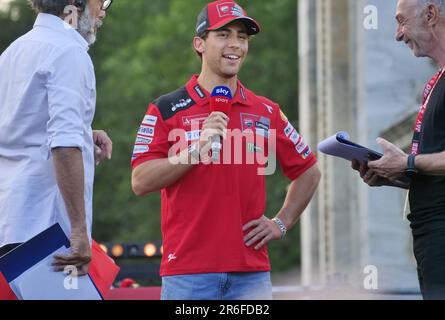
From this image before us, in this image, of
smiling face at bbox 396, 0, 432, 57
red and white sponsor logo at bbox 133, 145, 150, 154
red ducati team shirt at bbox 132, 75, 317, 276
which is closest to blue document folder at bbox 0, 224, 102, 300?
red ducati team shirt at bbox 132, 75, 317, 276

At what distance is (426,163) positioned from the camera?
6.01 metres

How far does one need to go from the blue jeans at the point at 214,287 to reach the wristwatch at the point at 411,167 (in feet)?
2.87

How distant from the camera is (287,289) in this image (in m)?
9.19

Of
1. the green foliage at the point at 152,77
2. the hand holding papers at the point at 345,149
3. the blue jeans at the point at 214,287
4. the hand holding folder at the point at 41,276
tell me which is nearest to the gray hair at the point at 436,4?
the hand holding papers at the point at 345,149

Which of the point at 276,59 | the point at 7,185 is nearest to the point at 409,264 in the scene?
the point at 7,185

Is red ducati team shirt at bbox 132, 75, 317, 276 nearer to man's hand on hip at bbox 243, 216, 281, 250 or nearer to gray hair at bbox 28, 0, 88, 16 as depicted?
man's hand on hip at bbox 243, 216, 281, 250

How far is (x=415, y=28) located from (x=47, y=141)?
1.89 meters

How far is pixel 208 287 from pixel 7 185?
1.07 meters

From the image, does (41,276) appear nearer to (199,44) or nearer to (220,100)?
(220,100)

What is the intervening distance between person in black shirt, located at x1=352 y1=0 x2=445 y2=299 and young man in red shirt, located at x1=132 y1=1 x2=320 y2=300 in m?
0.58

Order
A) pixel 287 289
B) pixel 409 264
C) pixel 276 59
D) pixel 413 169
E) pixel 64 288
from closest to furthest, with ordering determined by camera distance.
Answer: pixel 64 288 → pixel 413 169 → pixel 287 289 → pixel 409 264 → pixel 276 59

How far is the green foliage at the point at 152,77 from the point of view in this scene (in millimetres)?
31641

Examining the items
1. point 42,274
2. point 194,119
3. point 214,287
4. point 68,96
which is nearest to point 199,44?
point 194,119

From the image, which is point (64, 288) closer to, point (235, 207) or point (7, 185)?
point (7, 185)
